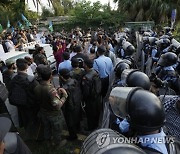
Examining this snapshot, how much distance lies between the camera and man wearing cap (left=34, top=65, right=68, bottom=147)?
4274mm

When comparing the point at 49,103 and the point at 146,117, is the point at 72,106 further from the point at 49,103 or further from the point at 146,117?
the point at 146,117

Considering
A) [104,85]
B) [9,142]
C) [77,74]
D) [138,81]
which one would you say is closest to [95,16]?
[104,85]

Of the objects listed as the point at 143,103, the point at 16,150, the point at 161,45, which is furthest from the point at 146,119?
the point at 161,45

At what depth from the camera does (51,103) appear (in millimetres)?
4309

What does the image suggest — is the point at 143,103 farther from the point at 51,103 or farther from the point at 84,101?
the point at 84,101

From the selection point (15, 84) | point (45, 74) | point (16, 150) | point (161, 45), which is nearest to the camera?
point (16, 150)

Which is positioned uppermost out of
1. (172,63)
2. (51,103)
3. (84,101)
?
(172,63)

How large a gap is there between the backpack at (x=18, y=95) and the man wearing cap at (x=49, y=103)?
0.37 metres

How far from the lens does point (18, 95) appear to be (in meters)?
4.78

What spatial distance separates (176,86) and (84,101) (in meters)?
2.08

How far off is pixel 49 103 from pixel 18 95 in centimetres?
76

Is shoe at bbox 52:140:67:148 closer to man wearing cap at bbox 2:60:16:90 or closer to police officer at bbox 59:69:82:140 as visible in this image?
police officer at bbox 59:69:82:140

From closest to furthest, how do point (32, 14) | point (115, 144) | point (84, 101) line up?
1. point (115, 144)
2. point (84, 101)
3. point (32, 14)

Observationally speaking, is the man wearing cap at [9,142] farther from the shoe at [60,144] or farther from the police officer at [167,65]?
the police officer at [167,65]
